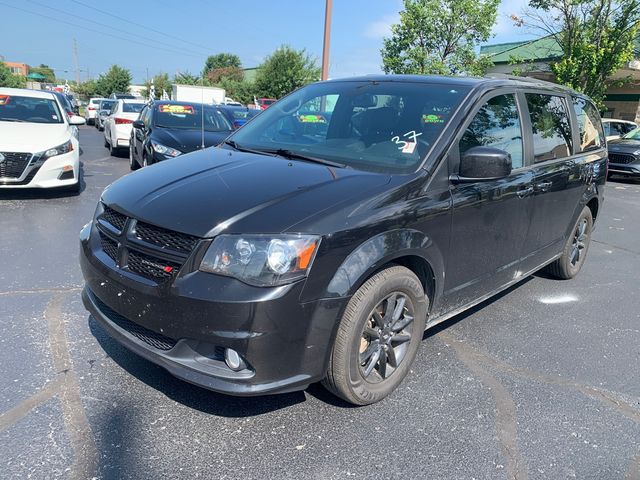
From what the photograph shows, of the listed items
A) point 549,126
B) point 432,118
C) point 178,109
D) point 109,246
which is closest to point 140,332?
point 109,246

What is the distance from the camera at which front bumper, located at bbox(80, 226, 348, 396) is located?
2.31m

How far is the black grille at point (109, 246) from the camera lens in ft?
9.09

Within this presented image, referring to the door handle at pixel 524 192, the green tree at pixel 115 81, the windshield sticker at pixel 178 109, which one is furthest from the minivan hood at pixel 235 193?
the green tree at pixel 115 81

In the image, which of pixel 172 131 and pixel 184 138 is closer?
pixel 184 138

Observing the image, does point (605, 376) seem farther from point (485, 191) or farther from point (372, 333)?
point (372, 333)

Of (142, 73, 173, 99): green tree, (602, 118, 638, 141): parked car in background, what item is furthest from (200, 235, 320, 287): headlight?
(142, 73, 173, 99): green tree

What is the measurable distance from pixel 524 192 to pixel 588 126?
1.98 metres

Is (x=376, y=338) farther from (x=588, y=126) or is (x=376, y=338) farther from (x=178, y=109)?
(x=178, y=109)

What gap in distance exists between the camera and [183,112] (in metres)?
9.96

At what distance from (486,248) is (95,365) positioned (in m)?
2.65

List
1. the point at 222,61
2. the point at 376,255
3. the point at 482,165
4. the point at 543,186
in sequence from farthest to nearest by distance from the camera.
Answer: the point at 222,61 → the point at 543,186 → the point at 482,165 → the point at 376,255

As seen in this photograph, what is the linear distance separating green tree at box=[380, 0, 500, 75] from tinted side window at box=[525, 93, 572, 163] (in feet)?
66.1

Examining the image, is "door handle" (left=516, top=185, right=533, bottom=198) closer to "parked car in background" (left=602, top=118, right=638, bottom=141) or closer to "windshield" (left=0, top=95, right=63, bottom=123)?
"windshield" (left=0, top=95, right=63, bottom=123)

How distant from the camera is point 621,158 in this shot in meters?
14.1
